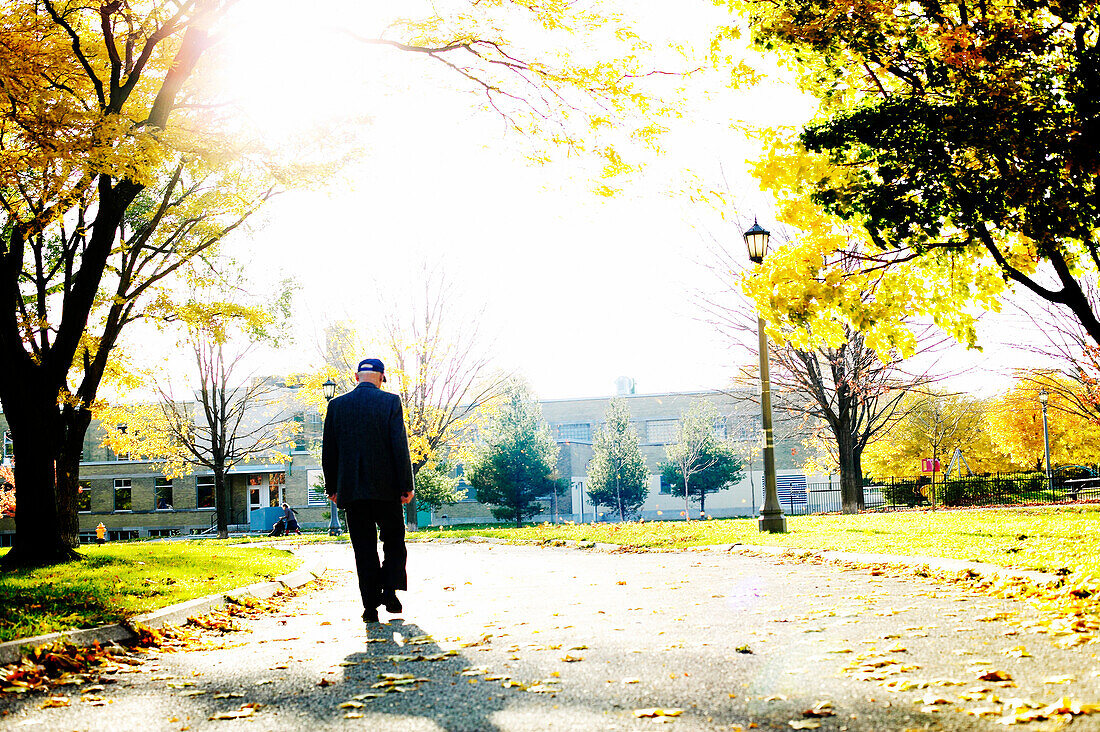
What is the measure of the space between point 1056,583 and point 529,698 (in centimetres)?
445

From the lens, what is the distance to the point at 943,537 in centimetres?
1143

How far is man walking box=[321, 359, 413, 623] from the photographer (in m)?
6.25

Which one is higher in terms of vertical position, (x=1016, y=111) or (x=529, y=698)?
(x=1016, y=111)

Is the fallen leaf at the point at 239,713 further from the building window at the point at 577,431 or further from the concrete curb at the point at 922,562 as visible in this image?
the building window at the point at 577,431

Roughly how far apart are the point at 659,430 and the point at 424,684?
181 ft

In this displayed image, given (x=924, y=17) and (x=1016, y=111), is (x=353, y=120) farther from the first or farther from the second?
(x=1016, y=111)

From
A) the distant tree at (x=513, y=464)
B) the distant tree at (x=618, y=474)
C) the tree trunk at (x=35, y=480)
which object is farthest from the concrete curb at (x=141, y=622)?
the distant tree at (x=618, y=474)

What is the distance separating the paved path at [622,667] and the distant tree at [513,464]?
3674cm

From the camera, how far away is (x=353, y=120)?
11.2 m

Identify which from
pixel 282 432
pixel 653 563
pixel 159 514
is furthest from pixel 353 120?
pixel 159 514

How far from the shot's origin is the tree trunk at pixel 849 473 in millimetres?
22422

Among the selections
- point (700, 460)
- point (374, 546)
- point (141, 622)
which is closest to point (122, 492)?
point (700, 460)

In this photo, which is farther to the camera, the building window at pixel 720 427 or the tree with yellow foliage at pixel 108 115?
the building window at pixel 720 427

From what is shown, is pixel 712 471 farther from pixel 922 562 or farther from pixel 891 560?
pixel 922 562
